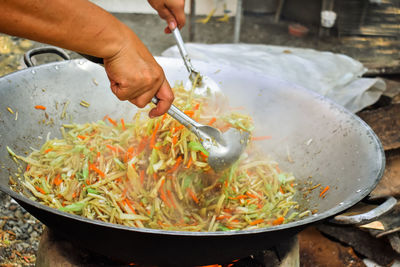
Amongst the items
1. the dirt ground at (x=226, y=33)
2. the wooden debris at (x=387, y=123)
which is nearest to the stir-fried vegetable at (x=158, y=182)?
the wooden debris at (x=387, y=123)

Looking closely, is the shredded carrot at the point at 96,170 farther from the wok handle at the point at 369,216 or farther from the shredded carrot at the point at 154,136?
the wok handle at the point at 369,216

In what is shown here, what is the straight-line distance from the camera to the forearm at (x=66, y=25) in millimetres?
1089

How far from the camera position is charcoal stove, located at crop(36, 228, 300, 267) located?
190 cm

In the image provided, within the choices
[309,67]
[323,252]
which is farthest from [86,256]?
[309,67]

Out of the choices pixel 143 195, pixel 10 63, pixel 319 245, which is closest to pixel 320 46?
pixel 319 245

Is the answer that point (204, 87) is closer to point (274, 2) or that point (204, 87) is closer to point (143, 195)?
point (143, 195)

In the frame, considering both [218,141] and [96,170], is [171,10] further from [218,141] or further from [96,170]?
[96,170]

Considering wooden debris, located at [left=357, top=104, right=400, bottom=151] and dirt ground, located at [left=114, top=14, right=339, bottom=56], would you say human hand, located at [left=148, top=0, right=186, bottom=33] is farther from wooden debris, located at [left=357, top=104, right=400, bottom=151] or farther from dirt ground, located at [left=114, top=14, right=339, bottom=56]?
dirt ground, located at [left=114, top=14, right=339, bottom=56]

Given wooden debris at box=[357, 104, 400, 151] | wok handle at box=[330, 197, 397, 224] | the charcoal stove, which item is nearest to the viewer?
wok handle at box=[330, 197, 397, 224]

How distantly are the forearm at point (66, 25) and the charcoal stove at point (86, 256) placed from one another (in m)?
Answer: 1.08

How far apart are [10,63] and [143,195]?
382 centimetres

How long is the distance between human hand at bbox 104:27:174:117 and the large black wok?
528 millimetres

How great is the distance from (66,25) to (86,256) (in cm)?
130

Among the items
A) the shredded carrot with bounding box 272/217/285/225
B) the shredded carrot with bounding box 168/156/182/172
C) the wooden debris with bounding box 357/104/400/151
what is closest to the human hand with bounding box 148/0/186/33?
the shredded carrot with bounding box 168/156/182/172
